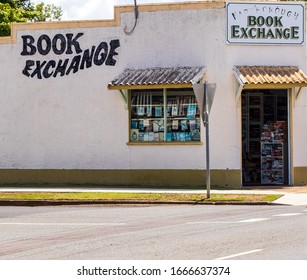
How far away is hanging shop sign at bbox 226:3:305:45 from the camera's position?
26875 mm

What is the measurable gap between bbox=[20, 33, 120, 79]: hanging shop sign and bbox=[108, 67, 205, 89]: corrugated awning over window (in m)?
0.97

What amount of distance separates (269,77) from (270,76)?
4.3 inches

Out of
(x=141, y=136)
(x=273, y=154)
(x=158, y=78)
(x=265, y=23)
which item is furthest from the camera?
(x=273, y=154)

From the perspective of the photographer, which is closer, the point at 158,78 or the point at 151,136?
the point at 158,78

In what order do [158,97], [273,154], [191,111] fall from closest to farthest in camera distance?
[191,111]
[158,97]
[273,154]

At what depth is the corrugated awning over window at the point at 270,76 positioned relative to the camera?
85.3 feet

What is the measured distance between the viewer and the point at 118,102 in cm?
2772

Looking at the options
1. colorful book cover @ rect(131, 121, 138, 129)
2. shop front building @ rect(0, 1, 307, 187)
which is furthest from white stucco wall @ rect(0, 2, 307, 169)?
colorful book cover @ rect(131, 121, 138, 129)

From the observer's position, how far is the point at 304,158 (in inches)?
1070

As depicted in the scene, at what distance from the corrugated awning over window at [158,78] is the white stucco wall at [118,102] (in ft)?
0.95

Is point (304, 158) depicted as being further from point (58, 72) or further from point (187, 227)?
point (187, 227)

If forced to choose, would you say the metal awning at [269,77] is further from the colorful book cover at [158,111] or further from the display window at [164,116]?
the colorful book cover at [158,111]

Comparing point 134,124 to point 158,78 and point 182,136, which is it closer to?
point 182,136

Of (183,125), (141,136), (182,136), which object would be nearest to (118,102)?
(141,136)
